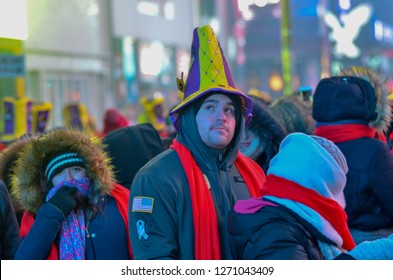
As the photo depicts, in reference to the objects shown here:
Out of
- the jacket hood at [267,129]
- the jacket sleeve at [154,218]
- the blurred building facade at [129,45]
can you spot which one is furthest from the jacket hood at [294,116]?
the blurred building facade at [129,45]

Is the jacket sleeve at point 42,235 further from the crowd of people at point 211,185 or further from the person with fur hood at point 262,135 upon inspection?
the person with fur hood at point 262,135

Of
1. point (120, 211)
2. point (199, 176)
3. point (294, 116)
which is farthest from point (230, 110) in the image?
point (294, 116)

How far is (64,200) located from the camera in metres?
3.92

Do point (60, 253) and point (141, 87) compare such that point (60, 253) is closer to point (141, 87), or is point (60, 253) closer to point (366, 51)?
point (366, 51)

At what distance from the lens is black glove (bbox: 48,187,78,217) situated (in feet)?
12.8

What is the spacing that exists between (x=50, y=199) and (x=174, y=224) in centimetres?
86

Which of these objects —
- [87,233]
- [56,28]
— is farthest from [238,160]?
[56,28]

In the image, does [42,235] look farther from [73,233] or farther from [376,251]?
[376,251]

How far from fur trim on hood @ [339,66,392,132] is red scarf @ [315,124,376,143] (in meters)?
0.09

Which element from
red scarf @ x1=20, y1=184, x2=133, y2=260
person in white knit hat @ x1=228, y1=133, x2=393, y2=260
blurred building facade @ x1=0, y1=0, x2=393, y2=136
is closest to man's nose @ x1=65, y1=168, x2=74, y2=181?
red scarf @ x1=20, y1=184, x2=133, y2=260

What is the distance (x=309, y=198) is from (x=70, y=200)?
56.7 inches

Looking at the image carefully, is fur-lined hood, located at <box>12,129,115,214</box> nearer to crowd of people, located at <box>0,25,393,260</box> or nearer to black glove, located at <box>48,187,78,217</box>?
crowd of people, located at <box>0,25,393,260</box>

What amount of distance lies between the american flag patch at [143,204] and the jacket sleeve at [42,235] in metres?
0.63
